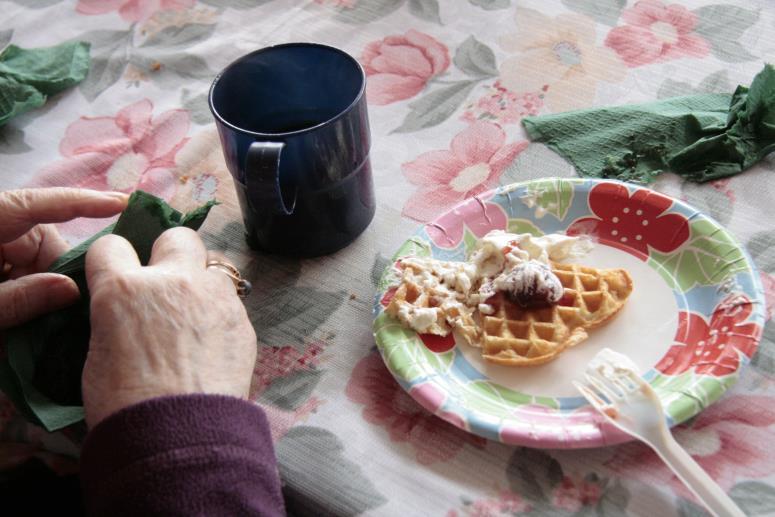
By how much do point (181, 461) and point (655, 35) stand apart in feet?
2.79

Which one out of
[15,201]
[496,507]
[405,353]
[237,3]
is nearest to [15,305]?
[15,201]

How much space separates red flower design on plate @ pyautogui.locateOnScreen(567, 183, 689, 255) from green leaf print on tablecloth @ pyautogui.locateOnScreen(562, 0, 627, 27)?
1.31 feet

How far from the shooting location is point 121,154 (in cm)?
103

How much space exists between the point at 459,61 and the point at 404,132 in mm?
160

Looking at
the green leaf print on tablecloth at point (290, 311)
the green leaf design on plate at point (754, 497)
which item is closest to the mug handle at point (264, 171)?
the green leaf print on tablecloth at point (290, 311)

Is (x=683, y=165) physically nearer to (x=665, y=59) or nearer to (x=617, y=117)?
(x=617, y=117)

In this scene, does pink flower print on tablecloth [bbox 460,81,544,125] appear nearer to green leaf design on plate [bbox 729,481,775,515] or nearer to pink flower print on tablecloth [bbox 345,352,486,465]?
pink flower print on tablecloth [bbox 345,352,486,465]

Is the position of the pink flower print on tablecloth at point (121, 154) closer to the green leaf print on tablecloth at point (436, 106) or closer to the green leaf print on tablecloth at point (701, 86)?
the green leaf print on tablecloth at point (436, 106)

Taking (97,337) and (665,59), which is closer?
(97,337)

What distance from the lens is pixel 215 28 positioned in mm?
1211

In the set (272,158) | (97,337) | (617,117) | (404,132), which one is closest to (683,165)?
(617,117)

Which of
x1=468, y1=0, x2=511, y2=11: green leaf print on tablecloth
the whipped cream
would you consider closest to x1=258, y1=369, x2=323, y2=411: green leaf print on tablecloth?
the whipped cream

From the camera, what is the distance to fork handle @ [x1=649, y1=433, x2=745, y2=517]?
548 mm

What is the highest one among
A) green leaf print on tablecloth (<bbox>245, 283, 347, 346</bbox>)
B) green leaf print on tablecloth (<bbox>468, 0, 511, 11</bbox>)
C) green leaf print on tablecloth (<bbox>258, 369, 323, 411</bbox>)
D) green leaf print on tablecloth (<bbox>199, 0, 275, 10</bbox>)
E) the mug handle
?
the mug handle
